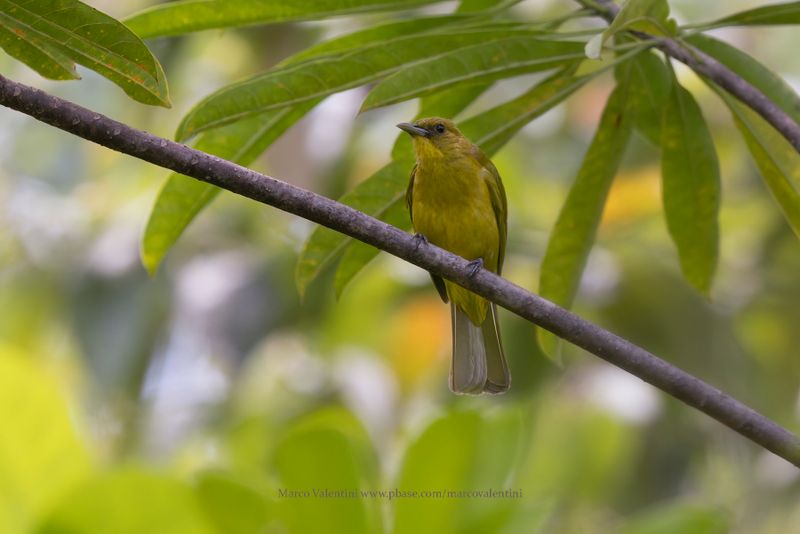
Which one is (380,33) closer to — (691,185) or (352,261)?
(352,261)

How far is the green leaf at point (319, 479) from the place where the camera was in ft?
9.67

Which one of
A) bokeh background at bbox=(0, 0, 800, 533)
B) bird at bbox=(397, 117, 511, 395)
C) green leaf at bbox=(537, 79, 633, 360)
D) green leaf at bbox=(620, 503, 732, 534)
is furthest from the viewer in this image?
bokeh background at bbox=(0, 0, 800, 533)

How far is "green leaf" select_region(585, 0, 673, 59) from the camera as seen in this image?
210 centimetres

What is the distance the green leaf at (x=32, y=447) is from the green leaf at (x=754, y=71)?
77.3 inches

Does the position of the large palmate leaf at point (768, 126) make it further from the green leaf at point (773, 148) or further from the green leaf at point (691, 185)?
the green leaf at point (691, 185)

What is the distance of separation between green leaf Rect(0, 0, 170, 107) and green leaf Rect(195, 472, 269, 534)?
1209 mm

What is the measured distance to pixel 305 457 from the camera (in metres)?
2.96

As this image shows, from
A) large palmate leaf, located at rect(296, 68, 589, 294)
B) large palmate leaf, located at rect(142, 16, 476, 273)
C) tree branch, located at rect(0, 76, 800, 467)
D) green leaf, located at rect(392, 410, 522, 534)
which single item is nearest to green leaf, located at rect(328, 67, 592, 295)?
large palmate leaf, located at rect(296, 68, 589, 294)

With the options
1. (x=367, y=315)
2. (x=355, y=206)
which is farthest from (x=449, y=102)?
(x=367, y=315)

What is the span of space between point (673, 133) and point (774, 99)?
28 cm

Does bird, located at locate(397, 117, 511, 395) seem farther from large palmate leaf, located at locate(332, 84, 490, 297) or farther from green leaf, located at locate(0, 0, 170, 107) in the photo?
green leaf, located at locate(0, 0, 170, 107)

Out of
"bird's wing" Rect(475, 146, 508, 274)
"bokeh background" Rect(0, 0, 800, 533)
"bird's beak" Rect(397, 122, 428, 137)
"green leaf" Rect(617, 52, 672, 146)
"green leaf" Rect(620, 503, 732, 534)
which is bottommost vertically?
"green leaf" Rect(620, 503, 732, 534)

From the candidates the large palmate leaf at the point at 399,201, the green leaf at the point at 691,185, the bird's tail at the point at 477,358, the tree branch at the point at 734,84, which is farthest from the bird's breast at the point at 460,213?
the tree branch at the point at 734,84

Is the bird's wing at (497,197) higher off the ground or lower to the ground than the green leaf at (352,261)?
higher
